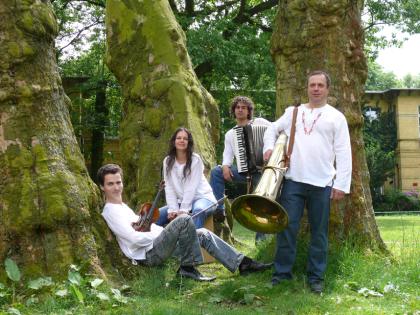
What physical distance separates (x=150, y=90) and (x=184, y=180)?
2902 millimetres

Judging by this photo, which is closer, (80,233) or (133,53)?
(80,233)

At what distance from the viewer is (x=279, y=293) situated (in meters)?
6.25

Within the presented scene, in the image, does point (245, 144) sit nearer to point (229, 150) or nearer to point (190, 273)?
point (229, 150)

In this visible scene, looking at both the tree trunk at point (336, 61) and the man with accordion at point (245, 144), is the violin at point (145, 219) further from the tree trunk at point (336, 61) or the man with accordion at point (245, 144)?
the man with accordion at point (245, 144)

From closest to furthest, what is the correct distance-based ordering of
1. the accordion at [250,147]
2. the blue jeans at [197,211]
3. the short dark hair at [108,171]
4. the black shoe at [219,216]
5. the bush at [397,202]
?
the short dark hair at [108,171] → the blue jeans at [197,211] → the accordion at [250,147] → the black shoe at [219,216] → the bush at [397,202]

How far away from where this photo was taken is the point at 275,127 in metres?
6.73

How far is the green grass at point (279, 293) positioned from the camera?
536 cm

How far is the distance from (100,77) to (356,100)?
719 inches

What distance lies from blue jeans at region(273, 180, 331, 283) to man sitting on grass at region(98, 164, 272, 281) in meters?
0.81

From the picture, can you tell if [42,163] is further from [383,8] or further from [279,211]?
[383,8]

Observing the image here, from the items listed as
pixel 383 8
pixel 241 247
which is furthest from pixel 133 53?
pixel 383 8

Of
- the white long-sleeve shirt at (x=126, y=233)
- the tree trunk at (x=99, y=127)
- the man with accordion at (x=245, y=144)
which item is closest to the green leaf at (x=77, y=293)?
the white long-sleeve shirt at (x=126, y=233)

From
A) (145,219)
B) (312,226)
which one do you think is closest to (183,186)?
(145,219)

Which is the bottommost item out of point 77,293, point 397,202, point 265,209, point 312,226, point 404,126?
point 397,202
